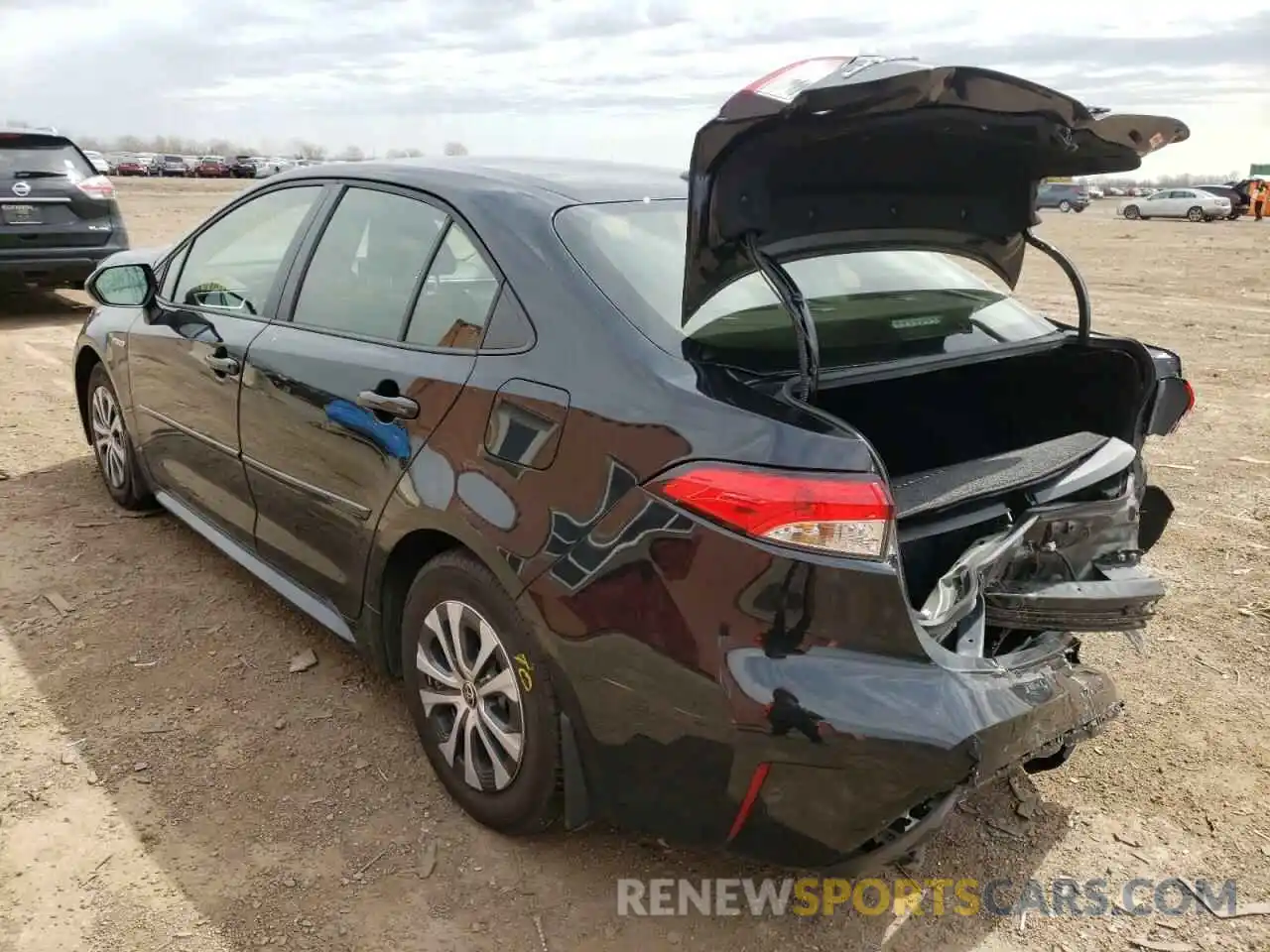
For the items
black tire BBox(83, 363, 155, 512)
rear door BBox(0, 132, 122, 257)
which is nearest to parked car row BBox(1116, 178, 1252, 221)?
rear door BBox(0, 132, 122, 257)

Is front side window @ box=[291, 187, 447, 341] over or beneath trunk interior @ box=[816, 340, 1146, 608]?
over

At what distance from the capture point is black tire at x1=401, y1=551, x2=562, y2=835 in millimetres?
2318

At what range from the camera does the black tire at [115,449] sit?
4.55 metres

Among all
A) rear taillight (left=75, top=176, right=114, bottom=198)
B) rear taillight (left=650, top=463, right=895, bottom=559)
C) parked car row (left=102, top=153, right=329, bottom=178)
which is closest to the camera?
rear taillight (left=650, top=463, right=895, bottom=559)

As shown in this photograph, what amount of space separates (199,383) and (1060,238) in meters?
26.3

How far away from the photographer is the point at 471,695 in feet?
8.35

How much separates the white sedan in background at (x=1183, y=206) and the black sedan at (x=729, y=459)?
4149 centimetres

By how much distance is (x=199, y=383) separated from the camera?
3670mm

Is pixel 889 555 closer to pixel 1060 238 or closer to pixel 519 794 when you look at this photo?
pixel 519 794

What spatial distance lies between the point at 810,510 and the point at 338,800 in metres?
1.64

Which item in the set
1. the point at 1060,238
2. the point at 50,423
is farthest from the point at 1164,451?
the point at 1060,238

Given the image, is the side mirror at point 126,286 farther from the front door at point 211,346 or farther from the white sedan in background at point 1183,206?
the white sedan in background at point 1183,206

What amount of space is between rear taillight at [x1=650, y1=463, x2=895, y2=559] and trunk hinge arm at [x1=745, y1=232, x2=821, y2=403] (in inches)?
10.5

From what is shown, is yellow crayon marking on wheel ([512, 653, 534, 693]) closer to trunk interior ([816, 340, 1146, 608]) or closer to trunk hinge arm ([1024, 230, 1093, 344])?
trunk interior ([816, 340, 1146, 608])
